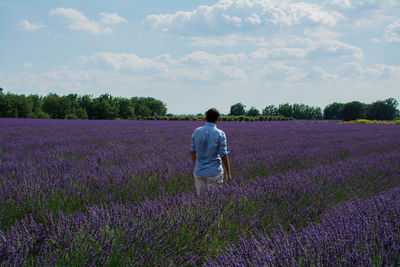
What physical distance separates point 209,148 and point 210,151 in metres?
0.04

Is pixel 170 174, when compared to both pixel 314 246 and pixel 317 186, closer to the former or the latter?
pixel 317 186

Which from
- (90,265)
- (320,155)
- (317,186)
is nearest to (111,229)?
(90,265)

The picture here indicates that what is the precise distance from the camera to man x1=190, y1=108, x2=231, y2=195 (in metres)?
2.98

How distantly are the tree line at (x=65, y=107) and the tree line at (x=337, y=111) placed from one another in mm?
31138

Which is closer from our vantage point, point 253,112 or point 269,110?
point 253,112

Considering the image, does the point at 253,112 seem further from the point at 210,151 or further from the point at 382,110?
the point at 210,151

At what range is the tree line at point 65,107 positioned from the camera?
154 ft

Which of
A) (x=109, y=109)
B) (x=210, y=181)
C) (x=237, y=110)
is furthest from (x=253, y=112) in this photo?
(x=210, y=181)

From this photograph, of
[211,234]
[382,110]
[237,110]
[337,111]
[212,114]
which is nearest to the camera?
[211,234]

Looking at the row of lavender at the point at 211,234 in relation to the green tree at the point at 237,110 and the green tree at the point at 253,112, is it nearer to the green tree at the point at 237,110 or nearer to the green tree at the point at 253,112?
the green tree at the point at 253,112

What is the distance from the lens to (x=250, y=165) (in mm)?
4852

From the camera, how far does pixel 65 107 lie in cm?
5391

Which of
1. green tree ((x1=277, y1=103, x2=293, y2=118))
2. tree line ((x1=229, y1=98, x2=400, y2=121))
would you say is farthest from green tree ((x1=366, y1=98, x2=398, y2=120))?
green tree ((x1=277, y1=103, x2=293, y2=118))

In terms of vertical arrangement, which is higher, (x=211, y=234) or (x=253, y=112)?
(x=253, y=112)
